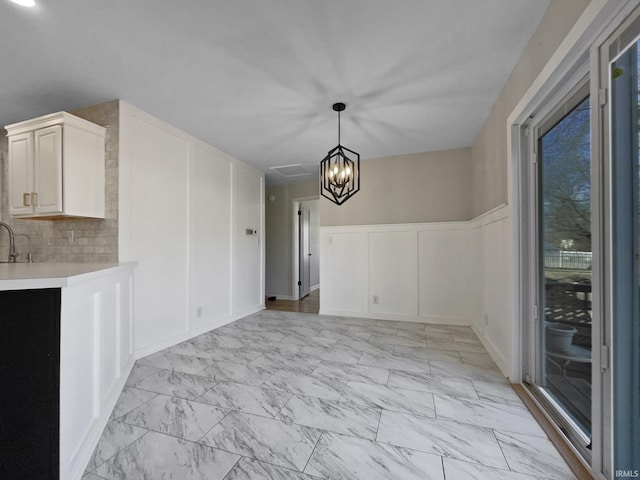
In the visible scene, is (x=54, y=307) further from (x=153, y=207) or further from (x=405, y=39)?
(x=405, y=39)

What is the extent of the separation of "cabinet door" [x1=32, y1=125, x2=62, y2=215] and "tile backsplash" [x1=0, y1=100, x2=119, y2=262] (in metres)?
0.33

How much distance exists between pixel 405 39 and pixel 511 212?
1540 millimetres

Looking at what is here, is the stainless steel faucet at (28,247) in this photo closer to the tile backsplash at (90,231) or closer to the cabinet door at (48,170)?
the tile backsplash at (90,231)

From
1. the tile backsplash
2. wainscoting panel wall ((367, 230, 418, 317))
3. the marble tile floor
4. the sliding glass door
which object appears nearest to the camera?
the marble tile floor

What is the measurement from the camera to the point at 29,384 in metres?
1.11

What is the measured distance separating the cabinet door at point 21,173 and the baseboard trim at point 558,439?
427cm

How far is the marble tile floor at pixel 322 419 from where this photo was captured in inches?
51.3

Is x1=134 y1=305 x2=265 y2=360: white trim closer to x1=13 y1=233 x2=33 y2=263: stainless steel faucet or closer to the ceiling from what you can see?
x1=13 y1=233 x2=33 y2=263: stainless steel faucet

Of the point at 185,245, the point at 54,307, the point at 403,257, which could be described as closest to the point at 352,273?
the point at 403,257

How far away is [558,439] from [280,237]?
5.25 meters

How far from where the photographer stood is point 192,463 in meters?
1.34

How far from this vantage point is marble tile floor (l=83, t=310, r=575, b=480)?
1303 millimetres

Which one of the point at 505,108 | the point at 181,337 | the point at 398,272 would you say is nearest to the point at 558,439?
the point at 505,108

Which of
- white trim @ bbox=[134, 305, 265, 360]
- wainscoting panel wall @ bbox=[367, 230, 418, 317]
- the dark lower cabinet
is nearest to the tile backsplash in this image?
white trim @ bbox=[134, 305, 265, 360]
